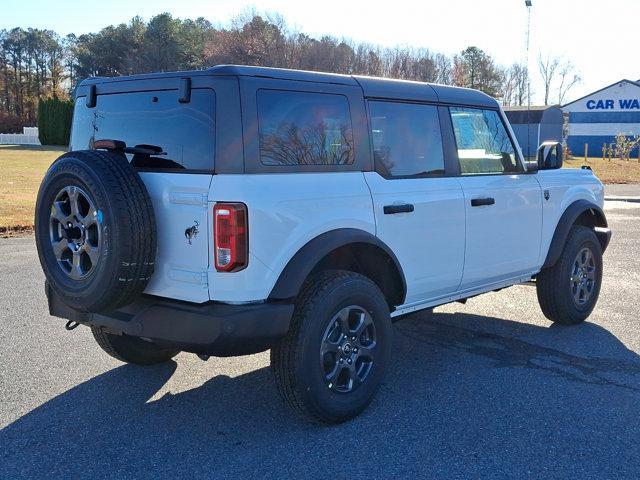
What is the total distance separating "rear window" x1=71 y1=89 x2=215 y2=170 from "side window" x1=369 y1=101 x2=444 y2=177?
3.87 ft

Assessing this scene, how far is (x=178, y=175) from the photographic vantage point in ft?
11.6

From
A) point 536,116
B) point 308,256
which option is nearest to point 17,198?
point 308,256

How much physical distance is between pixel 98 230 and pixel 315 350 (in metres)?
1.29

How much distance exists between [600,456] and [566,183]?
9.47 feet

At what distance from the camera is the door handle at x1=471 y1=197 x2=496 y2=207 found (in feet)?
15.7

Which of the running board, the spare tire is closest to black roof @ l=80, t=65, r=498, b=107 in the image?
the spare tire

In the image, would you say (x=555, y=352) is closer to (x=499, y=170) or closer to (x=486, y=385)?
(x=486, y=385)

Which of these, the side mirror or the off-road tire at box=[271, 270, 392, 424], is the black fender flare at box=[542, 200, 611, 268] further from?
the off-road tire at box=[271, 270, 392, 424]

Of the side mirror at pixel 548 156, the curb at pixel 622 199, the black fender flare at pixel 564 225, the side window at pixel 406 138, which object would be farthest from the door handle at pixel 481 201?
the curb at pixel 622 199

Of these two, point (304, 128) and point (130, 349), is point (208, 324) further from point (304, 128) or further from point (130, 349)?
point (130, 349)

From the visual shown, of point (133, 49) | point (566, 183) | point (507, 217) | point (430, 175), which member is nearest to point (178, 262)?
point (430, 175)

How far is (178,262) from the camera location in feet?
11.5

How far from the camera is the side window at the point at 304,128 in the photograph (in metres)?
3.64

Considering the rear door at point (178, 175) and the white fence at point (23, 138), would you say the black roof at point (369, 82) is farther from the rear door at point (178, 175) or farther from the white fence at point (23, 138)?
the white fence at point (23, 138)
